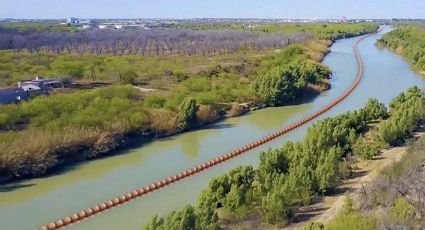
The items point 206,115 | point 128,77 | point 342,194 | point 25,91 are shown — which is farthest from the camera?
point 128,77

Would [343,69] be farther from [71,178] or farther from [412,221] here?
[412,221]

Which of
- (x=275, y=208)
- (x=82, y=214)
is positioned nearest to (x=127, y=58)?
(x=82, y=214)

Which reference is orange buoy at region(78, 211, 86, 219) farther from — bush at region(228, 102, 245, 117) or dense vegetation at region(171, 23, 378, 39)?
dense vegetation at region(171, 23, 378, 39)

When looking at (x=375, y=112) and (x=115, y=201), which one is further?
(x=375, y=112)

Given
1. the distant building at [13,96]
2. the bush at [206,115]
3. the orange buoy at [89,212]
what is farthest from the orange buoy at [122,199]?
the distant building at [13,96]

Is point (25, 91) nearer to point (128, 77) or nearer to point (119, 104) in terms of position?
point (119, 104)

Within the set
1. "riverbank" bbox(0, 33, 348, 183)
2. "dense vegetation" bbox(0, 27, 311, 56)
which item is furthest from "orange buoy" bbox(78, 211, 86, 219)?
"dense vegetation" bbox(0, 27, 311, 56)
